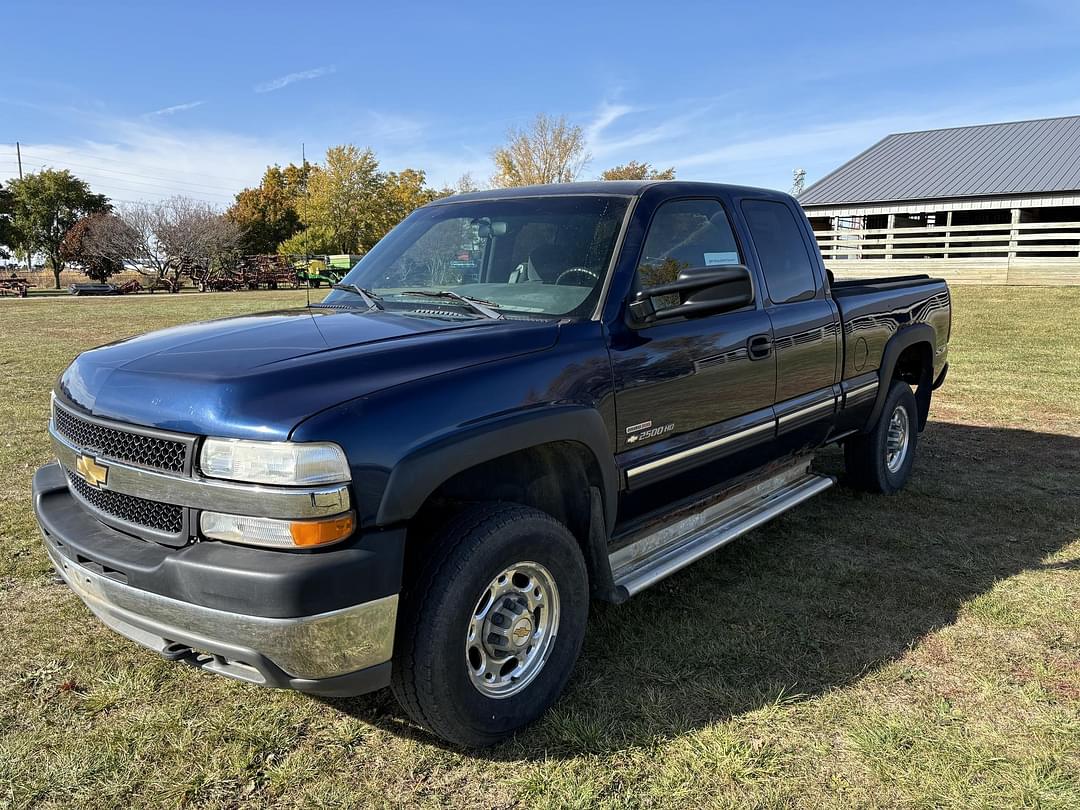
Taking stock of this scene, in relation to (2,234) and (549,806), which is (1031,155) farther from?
(2,234)

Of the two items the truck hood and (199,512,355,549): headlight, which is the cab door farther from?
(199,512,355,549): headlight

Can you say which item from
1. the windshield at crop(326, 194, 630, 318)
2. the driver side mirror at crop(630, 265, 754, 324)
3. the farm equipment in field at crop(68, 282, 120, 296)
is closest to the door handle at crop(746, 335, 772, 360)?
the driver side mirror at crop(630, 265, 754, 324)

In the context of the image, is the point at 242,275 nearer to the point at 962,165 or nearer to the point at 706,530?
the point at 962,165

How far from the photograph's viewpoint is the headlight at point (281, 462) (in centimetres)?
220

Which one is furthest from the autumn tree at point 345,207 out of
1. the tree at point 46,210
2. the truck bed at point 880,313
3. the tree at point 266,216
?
the truck bed at point 880,313

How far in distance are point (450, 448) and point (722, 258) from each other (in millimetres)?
2146

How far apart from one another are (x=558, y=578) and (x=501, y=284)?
4.46 ft

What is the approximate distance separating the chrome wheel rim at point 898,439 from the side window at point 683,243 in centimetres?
230

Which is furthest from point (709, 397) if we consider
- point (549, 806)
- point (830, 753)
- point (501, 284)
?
point (549, 806)

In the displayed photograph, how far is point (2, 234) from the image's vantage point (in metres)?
53.1

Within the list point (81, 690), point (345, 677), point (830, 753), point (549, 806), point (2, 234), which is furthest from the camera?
point (2, 234)

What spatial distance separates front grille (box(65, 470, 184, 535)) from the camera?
2418mm

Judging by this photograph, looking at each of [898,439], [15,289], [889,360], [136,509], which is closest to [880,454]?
[898,439]

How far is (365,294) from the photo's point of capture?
12.0 ft
